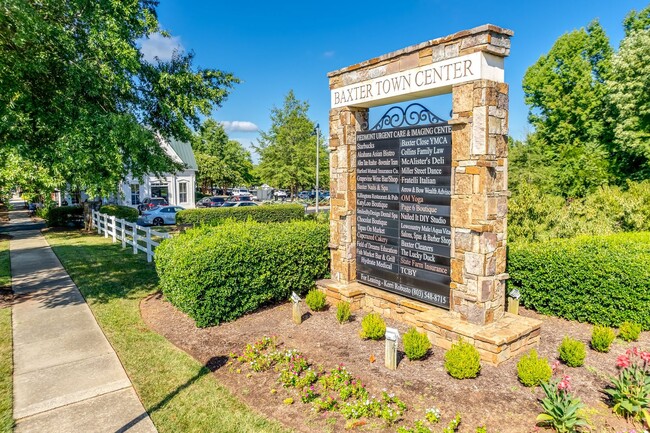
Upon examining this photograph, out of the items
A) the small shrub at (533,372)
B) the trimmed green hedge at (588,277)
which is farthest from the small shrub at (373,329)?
the trimmed green hedge at (588,277)

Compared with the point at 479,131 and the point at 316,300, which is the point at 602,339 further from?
the point at 316,300

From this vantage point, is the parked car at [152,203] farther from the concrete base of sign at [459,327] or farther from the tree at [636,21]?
the tree at [636,21]

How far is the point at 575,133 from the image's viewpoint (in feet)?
84.5

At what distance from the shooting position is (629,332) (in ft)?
19.8

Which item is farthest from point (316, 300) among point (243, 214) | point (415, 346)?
point (243, 214)

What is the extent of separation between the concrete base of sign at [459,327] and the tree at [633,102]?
60.8ft

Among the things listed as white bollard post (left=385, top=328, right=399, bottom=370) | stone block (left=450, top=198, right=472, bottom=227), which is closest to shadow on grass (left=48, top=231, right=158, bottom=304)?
Result: white bollard post (left=385, top=328, right=399, bottom=370)

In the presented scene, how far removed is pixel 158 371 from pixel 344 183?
4.61 meters

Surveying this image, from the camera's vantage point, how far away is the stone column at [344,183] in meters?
7.78

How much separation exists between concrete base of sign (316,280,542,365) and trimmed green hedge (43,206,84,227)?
21.9m

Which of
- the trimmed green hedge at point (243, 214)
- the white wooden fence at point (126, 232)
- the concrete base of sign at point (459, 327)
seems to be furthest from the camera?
the trimmed green hedge at point (243, 214)

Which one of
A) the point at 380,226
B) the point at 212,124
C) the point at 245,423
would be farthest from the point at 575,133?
the point at 212,124

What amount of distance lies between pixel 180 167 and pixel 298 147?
19.6 metres

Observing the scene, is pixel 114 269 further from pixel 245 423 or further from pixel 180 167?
pixel 245 423
